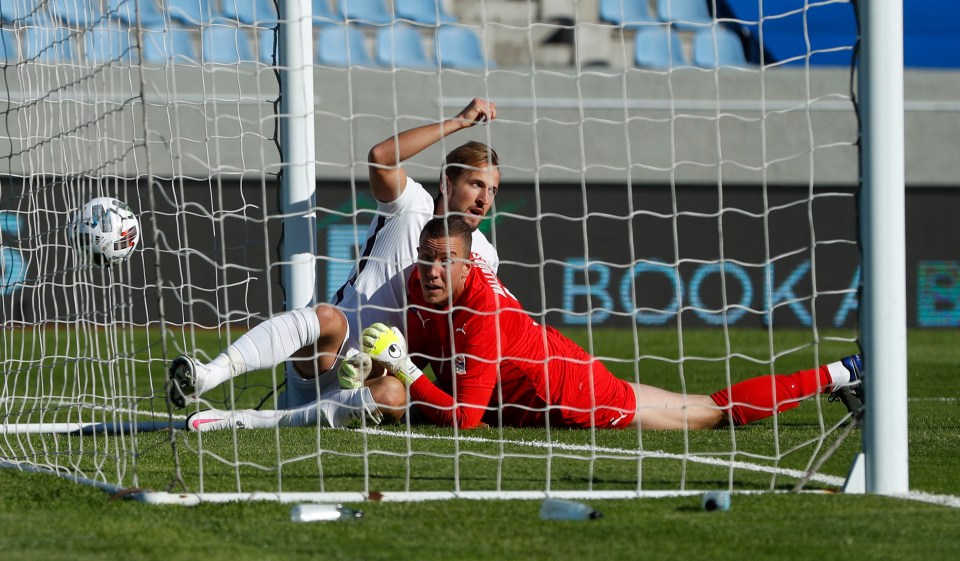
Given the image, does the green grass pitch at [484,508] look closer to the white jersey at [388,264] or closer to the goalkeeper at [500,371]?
the goalkeeper at [500,371]

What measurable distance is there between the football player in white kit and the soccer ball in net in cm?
56

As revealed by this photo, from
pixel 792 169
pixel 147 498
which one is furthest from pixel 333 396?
pixel 792 169

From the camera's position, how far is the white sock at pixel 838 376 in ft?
17.4

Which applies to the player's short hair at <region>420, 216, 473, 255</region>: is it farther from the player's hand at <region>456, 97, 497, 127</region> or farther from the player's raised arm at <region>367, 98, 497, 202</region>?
the player's hand at <region>456, 97, 497, 127</region>

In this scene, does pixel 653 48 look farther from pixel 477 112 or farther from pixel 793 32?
pixel 477 112

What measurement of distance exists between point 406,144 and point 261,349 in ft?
3.28

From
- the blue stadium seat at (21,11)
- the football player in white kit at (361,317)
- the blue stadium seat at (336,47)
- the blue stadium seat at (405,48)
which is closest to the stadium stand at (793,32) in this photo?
the blue stadium seat at (405,48)

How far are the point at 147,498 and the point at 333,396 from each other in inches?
76.5

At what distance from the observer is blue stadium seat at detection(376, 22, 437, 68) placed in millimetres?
19484

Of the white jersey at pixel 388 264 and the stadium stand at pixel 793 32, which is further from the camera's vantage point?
the stadium stand at pixel 793 32

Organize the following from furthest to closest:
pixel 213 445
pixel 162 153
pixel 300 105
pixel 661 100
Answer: pixel 661 100, pixel 162 153, pixel 300 105, pixel 213 445

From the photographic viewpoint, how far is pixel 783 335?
1606 centimetres

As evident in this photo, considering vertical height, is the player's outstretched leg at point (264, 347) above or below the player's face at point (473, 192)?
below

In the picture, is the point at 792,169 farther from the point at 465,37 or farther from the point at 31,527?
the point at 31,527
